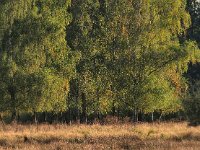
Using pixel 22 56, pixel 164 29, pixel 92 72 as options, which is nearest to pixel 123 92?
pixel 92 72

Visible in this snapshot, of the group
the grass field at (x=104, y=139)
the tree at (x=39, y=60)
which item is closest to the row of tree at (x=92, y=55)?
the tree at (x=39, y=60)

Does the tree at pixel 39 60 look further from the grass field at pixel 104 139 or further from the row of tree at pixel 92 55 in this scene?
the grass field at pixel 104 139

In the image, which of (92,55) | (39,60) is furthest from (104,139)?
(92,55)

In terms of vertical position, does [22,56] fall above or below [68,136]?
above

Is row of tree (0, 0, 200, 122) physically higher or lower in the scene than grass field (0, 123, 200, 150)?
higher

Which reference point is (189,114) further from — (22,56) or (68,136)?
(22,56)

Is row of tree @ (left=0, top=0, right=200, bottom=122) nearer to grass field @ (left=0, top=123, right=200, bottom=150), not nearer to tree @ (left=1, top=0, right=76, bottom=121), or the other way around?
tree @ (left=1, top=0, right=76, bottom=121)

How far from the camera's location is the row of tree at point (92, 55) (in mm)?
31297

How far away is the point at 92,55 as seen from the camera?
33812 millimetres

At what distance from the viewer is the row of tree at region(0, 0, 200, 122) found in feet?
103

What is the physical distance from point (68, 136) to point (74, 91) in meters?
14.0

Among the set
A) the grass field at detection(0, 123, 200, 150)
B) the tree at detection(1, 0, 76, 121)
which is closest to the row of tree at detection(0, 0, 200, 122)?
the tree at detection(1, 0, 76, 121)

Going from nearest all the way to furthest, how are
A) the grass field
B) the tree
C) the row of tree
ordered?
1. the grass field
2. the tree
3. the row of tree

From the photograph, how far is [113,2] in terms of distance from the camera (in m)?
33.6
